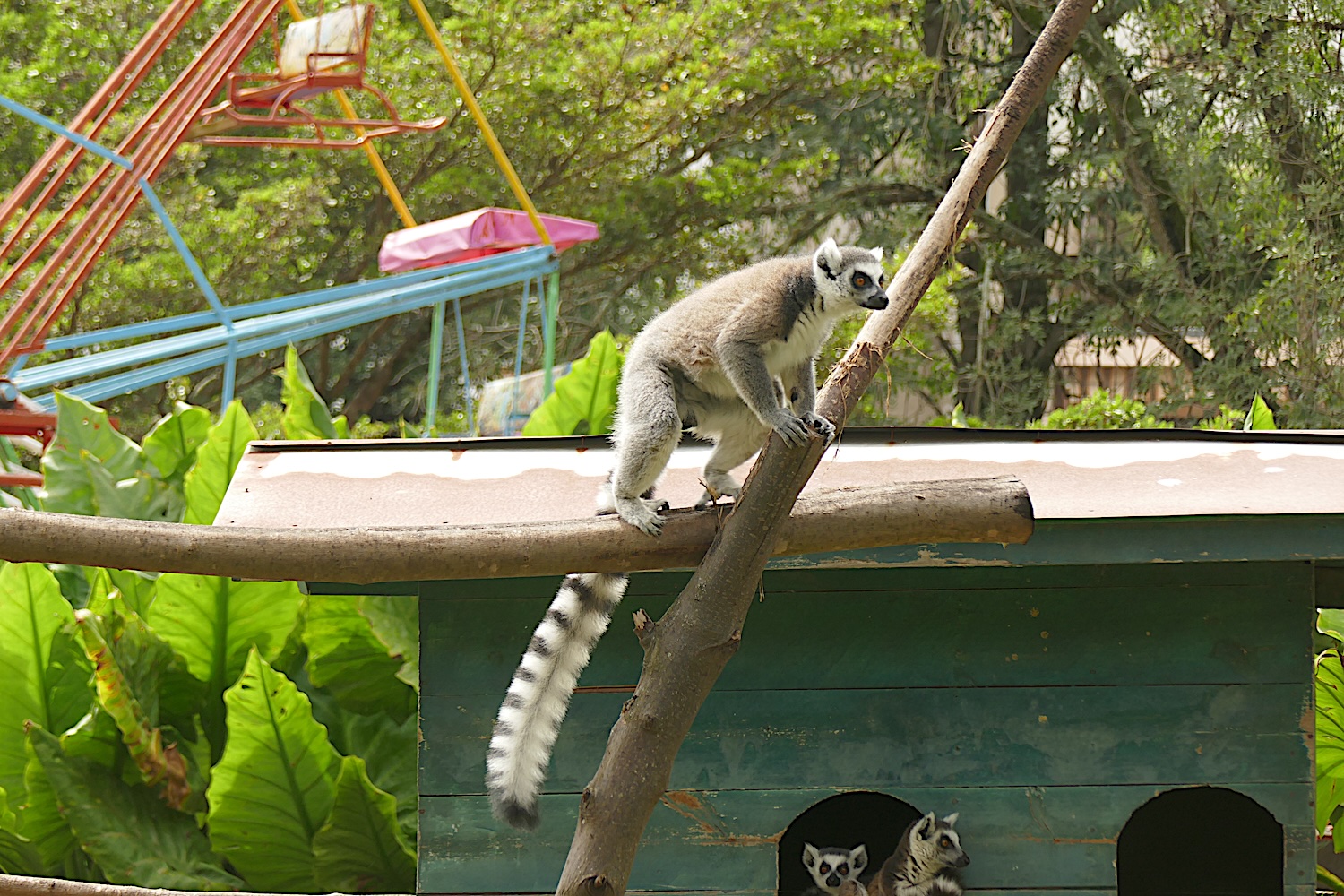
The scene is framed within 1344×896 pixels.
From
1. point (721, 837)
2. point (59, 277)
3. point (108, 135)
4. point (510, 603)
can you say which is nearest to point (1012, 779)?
point (721, 837)

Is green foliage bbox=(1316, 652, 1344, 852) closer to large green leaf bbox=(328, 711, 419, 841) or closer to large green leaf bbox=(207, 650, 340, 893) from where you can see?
large green leaf bbox=(328, 711, 419, 841)

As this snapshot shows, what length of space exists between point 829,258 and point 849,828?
1.75 m

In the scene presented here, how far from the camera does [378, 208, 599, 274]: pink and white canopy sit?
19.7 feet

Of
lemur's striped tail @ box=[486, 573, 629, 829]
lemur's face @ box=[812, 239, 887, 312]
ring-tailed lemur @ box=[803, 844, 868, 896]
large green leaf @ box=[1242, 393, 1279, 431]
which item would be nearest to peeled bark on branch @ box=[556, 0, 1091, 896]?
lemur's striped tail @ box=[486, 573, 629, 829]

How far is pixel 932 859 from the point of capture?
2.17 m

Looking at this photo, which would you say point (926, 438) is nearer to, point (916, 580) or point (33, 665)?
point (916, 580)

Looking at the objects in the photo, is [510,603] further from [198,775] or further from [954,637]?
[198,775]

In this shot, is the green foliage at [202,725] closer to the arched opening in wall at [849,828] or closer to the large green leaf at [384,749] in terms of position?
the large green leaf at [384,749]

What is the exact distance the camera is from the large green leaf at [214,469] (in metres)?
3.34

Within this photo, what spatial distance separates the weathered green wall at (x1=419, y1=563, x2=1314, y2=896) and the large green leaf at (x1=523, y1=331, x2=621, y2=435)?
1.52m

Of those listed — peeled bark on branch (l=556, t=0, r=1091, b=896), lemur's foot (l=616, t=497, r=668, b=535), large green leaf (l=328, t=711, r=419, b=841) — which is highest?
peeled bark on branch (l=556, t=0, r=1091, b=896)

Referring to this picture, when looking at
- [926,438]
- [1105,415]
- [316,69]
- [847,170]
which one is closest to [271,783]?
[926,438]

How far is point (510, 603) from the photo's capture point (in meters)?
2.25

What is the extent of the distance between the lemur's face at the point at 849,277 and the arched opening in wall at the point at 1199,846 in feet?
5.78
